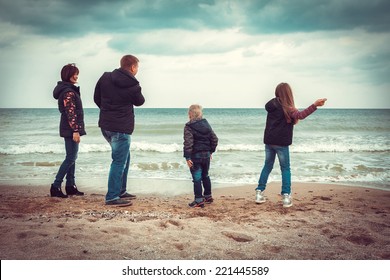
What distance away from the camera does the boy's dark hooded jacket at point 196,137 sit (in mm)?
4309

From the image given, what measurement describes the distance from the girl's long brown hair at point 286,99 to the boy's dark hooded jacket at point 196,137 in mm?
967

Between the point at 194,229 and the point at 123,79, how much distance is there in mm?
1936

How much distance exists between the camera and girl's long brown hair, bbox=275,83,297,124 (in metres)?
4.24

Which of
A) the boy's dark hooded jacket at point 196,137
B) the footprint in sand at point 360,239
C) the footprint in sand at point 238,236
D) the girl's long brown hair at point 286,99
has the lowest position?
the footprint in sand at point 360,239

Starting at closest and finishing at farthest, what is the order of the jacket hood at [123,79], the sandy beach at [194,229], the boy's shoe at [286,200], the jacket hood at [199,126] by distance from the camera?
1. the sandy beach at [194,229]
2. the jacket hood at [123,79]
3. the jacket hood at [199,126]
4. the boy's shoe at [286,200]

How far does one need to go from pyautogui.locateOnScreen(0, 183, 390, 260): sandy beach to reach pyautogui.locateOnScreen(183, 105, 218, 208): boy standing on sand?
458 millimetres

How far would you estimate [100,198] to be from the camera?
16.1 ft

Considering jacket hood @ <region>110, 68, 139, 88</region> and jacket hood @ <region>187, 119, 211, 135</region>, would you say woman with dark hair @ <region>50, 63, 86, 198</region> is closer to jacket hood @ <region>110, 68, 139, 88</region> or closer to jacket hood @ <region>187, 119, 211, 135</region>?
jacket hood @ <region>110, 68, 139, 88</region>

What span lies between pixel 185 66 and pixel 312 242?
20.4ft

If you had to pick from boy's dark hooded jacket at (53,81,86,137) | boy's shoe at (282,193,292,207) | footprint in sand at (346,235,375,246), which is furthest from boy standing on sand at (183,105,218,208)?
footprint in sand at (346,235,375,246)

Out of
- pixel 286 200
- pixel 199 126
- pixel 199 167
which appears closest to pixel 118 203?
pixel 199 167

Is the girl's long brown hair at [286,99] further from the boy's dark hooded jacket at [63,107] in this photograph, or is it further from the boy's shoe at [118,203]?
the boy's dark hooded jacket at [63,107]

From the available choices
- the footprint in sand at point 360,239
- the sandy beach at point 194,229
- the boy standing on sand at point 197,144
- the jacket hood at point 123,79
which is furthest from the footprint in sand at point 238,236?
the jacket hood at point 123,79

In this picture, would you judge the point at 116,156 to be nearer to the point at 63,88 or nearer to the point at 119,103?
the point at 119,103
